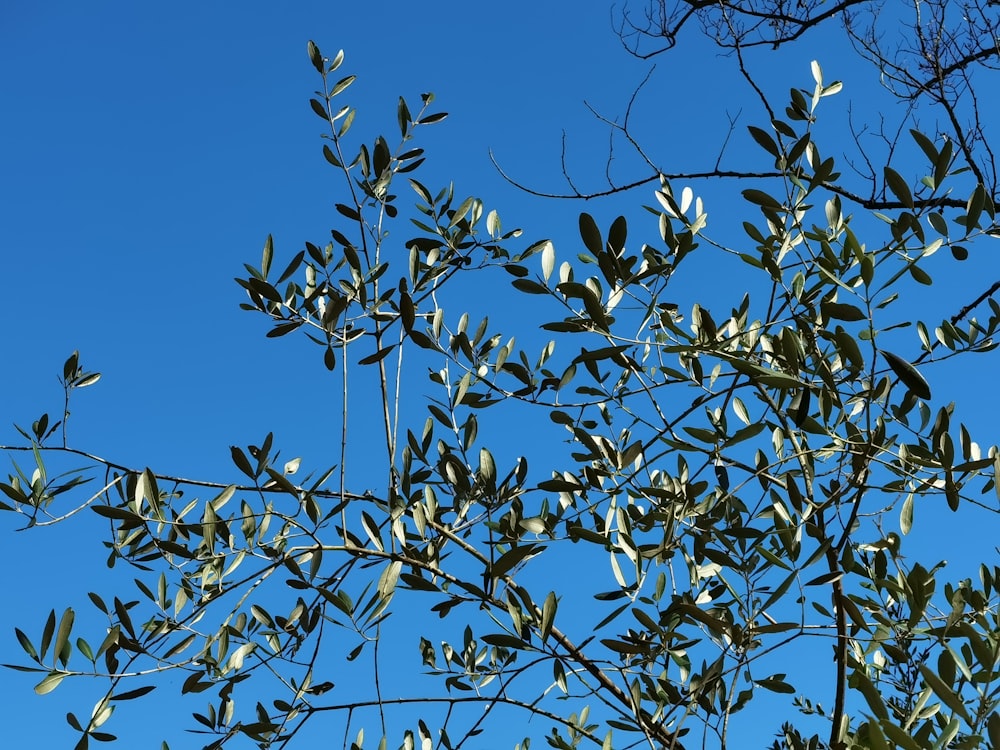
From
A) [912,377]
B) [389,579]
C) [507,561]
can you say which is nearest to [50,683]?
[389,579]

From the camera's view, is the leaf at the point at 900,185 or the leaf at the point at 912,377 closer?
the leaf at the point at 912,377

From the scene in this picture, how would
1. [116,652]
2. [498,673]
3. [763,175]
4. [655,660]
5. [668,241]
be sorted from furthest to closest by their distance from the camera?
[763,175] < [498,673] < [655,660] < [668,241] < [116,652]

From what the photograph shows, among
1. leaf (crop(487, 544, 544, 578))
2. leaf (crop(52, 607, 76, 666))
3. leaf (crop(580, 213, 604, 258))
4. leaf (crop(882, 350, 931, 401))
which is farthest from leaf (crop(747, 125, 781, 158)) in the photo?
leaf (crop(52, 607, 76, 666))

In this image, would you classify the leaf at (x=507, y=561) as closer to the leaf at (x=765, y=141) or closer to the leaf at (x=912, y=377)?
the leaf at (x=912, y=377)

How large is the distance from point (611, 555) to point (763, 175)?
1.95 metres

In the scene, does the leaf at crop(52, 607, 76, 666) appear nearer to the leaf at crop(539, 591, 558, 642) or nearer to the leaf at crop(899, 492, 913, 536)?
the leaf at crop(539, 591, 558, 642)

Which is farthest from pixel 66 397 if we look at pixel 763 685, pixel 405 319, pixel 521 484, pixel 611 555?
pixel 763 685

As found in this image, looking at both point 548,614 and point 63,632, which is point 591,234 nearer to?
point 548,614

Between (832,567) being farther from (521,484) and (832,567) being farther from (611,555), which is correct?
(521,484)

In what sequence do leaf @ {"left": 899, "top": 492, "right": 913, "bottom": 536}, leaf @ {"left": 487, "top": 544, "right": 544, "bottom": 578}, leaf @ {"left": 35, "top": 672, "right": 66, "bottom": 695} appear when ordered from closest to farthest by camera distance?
leaf @ {"left": 487, "top": 544, "right": 544, "bottom": 578}
leaf @ {"left": 35, "top": 672, "right": 66, "bottom": 695}
leaf @ {"left": 899, "top": 492, "right": 913, "bottom": 536}

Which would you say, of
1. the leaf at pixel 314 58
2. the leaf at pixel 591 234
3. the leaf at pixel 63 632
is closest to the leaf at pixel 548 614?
the leaf at pixel 591 234

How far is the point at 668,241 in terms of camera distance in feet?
6.42

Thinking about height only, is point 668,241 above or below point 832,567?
above

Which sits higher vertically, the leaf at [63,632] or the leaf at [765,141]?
the leaf at [765,141]
